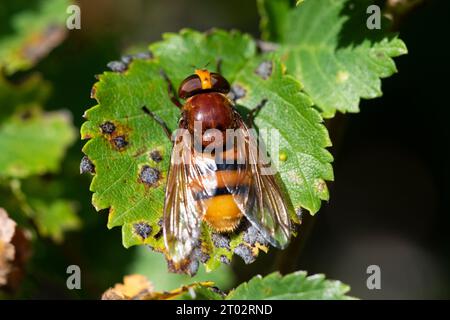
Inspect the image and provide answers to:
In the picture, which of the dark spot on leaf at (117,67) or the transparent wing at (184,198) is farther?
the dark spot on leaf at (117,67)

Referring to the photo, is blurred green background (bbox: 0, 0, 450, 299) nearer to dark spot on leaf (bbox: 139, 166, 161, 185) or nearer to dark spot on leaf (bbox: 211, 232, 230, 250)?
dark spot on leaf (bbox: 139, 166, 161, 185)

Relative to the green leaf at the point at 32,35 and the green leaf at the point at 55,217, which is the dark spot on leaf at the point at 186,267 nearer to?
the green leaf at the point at 55,217

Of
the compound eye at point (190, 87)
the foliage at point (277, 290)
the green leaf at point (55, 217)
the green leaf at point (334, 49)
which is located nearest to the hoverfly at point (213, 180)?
the compound eye at point (190, 87)

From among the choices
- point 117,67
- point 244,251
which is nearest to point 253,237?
point 244,251

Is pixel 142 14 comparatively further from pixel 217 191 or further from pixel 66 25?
pixel 217 191

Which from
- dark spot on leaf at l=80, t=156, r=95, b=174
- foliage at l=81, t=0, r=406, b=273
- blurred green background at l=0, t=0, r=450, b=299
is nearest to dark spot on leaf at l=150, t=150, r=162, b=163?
foliage at l=81, t=0, r=406, b=273
